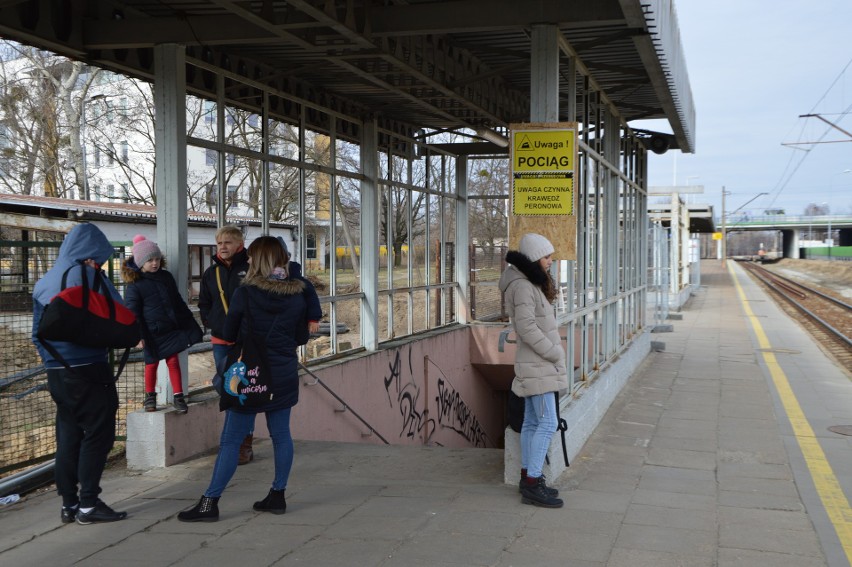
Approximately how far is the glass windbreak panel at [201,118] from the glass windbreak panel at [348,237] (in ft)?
7.27

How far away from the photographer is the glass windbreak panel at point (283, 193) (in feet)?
29.5

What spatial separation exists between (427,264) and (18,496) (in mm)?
8921

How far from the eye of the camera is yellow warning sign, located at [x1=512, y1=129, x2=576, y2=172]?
5.97 metres

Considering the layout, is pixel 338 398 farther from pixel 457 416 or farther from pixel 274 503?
pixel 457 416

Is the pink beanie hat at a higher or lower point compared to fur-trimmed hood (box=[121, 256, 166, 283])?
higher

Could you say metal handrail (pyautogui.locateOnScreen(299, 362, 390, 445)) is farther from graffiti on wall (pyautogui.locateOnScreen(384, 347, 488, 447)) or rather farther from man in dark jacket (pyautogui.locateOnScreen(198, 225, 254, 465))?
man in dark jacket (pyautogui.locateOnScreen(198, 225, 254, 465))

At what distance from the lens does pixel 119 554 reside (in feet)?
14.4

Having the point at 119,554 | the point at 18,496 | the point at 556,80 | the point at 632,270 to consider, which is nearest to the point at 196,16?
the point at 556,80

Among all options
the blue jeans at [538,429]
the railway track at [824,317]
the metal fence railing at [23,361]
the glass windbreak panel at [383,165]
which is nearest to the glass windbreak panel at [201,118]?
the metal fence railing at [23,361]

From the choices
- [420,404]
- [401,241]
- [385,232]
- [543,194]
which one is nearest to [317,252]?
[385,232]

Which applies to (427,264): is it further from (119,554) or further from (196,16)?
(119,554)

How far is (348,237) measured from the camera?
1102cm

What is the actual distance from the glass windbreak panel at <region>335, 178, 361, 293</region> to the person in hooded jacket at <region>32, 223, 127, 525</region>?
5732mm

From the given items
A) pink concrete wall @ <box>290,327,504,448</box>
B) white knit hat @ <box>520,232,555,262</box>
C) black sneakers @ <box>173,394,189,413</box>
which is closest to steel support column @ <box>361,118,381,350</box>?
pink concrete wall @ <box>290,327,504,448</box>
